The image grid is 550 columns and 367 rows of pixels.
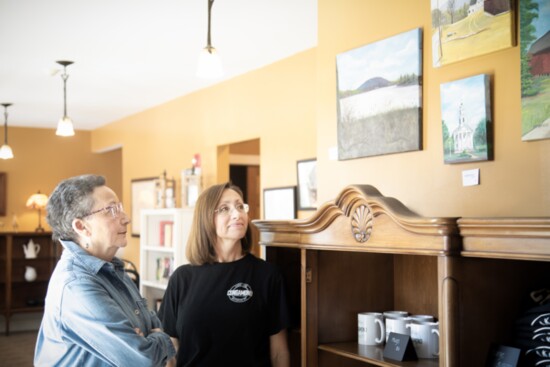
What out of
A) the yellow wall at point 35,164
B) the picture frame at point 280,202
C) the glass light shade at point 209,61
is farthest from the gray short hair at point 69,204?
the yellow wall at point 35,164

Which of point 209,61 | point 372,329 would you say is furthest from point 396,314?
point 209,61

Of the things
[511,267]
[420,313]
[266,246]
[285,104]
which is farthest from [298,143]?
[511,267]

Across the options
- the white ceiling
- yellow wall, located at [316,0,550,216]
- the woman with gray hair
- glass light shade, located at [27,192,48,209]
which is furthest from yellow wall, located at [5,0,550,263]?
glass light shade, located at [27,192,48,209]

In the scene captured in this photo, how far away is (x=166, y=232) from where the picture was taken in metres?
7.48

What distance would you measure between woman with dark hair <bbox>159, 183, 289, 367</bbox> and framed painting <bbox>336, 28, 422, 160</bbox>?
69 centimetres

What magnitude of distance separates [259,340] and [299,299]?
1.32 ft

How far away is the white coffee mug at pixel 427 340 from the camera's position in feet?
8.04

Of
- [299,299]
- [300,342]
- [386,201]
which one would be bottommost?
[300,342]

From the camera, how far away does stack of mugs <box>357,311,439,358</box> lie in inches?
96.7

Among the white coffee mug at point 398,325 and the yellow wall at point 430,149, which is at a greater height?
the yellow wall at point 430,149

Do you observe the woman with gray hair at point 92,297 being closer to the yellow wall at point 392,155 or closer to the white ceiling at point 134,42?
the yellow wall at point 392,155

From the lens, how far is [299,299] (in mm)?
3057

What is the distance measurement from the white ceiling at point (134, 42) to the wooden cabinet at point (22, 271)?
8.37 ft

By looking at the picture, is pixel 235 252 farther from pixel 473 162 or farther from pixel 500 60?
pixel 500 60
